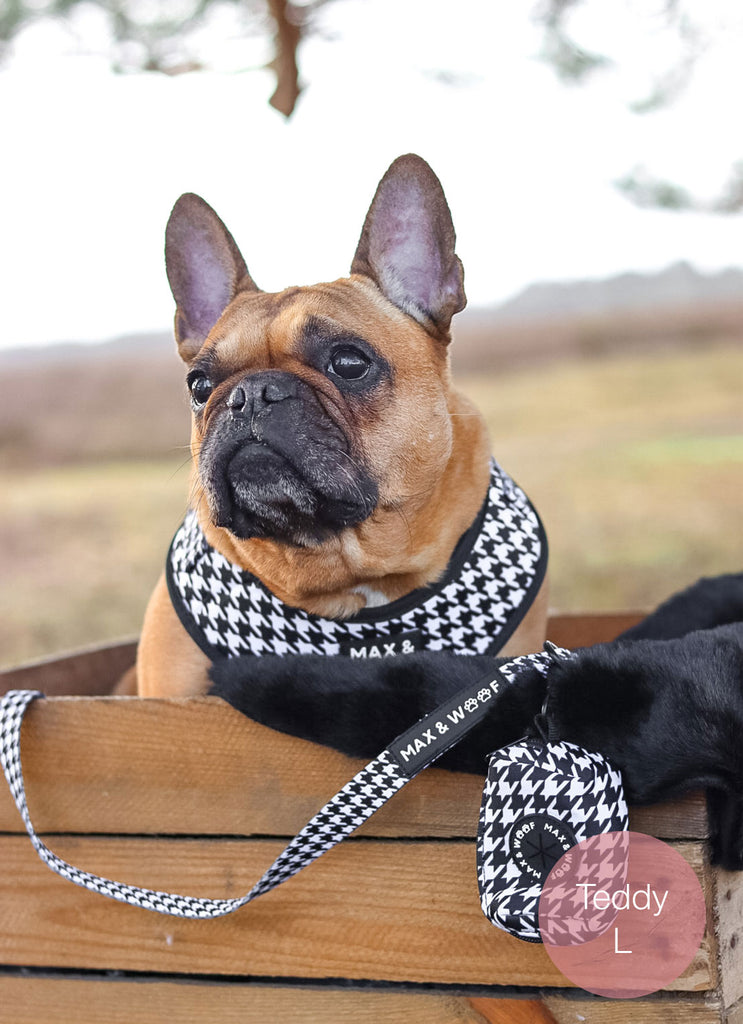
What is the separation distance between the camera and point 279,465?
111cm

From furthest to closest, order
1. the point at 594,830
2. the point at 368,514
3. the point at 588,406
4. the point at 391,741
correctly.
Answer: the point at 588,406
the point at 368,514
the point at 391,741
the point at 594,830

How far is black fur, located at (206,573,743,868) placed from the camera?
84cm

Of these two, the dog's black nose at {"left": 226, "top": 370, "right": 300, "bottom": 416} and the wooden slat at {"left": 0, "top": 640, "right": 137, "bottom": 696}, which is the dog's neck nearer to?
the dog's black nose at {"left": 226, "top": 370, "right": 300, "bottom": 416}

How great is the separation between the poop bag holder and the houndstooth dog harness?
302 mm

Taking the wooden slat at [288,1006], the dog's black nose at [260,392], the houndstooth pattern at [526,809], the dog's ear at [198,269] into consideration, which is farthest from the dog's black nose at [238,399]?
the wooden slat at [288,1006]

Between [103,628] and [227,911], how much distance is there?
7.61 feet

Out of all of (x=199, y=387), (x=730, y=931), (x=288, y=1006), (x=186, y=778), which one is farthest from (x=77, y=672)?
(x=730, y=931)

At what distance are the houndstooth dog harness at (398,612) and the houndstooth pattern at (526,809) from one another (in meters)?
0.41

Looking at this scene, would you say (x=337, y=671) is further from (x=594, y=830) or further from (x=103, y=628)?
(x=103, y=628)

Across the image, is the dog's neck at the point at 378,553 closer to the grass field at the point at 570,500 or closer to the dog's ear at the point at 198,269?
the dog's ear at the point at 198,269

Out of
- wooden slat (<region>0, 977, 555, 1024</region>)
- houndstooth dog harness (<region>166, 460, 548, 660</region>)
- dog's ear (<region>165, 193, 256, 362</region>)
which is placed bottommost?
wooden slat (<region>0, 977, 555, 1024</region>)

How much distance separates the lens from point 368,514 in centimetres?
117

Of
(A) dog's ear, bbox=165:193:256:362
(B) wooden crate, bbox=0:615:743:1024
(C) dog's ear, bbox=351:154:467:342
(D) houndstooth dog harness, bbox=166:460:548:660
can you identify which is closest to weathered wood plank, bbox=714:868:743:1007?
(B) wooden crate, bbox=0:615:743:1024

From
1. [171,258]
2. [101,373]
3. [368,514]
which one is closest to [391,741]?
[368,514]
